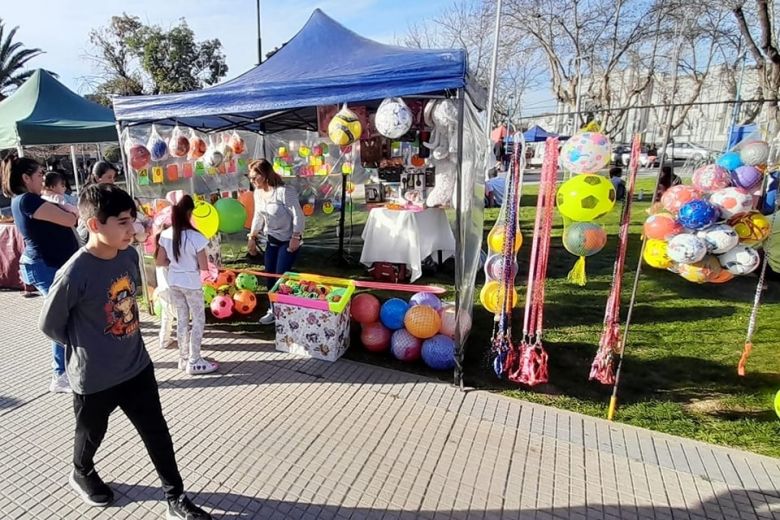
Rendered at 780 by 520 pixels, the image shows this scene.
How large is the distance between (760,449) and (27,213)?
524 centimetres

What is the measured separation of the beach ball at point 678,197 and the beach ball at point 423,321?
2.26 meters

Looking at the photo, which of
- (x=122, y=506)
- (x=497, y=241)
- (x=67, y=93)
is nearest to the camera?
(x=122, y=506)

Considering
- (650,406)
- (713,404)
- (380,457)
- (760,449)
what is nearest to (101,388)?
(380,457)

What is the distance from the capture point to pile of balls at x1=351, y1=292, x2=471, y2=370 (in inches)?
160

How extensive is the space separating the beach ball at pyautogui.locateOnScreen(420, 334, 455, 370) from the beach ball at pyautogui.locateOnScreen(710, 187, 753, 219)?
2.45 metres

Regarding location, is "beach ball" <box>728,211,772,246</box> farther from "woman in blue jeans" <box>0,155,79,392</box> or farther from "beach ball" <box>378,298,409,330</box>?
"woman in blue jeans" <box>0,155,79,392</box>

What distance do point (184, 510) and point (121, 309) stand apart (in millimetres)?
1062

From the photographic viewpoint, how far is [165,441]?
2.22 meters

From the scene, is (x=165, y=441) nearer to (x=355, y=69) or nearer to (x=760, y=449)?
(x=355, y=69)

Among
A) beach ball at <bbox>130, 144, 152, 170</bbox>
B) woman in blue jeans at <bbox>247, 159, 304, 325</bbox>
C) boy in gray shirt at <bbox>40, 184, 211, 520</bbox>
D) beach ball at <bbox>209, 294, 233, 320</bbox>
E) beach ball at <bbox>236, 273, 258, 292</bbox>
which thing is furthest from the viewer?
beach ball at <bbox>236, 273, 258, 292</bbox>

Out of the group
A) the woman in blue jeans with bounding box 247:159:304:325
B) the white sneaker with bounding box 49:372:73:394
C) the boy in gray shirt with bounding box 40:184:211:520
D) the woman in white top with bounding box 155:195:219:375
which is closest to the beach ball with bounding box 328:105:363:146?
the woman in blue jeans with bounding box 247:159:304:325

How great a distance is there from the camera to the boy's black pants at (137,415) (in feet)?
7.07

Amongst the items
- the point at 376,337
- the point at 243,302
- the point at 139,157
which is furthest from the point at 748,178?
the point at 139,157

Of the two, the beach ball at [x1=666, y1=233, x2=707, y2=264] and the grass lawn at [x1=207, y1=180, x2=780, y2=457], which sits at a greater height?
the beach ball at [x1=666, y1=233, x2=707, y2=264]
